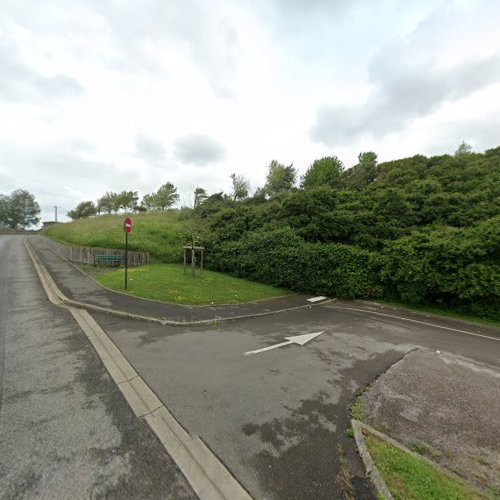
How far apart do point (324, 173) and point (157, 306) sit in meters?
36.5

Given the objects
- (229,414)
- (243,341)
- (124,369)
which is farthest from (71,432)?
(243,341)

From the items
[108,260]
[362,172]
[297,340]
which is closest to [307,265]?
[297,340]

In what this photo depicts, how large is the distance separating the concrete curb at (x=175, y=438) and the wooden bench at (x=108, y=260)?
11.4 m

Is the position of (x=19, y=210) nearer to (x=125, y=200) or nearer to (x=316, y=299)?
(x=125, y=200)

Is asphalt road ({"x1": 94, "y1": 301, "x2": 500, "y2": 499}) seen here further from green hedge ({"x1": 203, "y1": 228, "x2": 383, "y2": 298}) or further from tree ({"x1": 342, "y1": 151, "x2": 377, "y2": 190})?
tree ({"x1": 342, "y1": 151, "x2": 377, "y2": 190})

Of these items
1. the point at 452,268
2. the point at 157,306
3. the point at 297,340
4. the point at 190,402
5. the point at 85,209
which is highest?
the point at 85,209

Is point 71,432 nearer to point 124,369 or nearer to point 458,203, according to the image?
point 124,369

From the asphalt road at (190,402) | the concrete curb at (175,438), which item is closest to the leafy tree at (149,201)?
the asphalt road at (190,402)

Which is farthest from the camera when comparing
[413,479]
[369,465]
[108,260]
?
[108,260]

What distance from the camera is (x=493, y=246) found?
320 inches

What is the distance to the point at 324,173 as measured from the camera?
3731 centimetres

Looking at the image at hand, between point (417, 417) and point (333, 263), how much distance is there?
870 centimetres

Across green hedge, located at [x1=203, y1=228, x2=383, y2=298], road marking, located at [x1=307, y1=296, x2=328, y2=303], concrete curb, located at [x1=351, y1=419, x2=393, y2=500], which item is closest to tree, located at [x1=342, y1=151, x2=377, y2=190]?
green hedge, located at [x1=203, y1=228, x2=383, y2=298]

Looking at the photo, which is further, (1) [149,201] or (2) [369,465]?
(1) [149,201]
